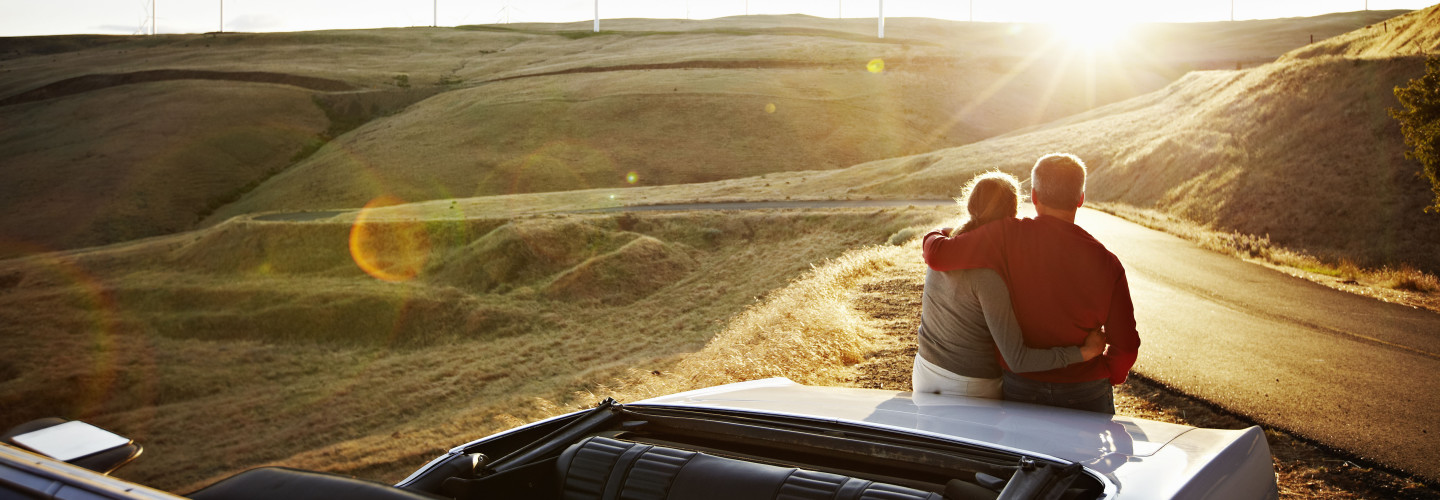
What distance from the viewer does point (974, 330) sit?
4762mm

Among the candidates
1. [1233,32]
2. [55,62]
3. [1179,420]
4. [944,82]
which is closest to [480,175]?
[944,82]

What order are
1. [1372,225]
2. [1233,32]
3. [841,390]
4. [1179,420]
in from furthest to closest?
[1233,32], [1372,225], [1179,420], [841,390]

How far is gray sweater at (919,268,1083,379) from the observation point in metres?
4.44

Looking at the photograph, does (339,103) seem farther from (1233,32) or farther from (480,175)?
(1233,32)

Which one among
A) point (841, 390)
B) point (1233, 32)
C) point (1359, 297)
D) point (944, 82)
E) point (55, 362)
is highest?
point (1233, 32)

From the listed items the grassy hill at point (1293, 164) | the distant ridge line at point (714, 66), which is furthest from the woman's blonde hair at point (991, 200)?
the distant ridge line at point (714, 66)

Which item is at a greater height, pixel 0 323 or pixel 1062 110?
pixel 1062 110

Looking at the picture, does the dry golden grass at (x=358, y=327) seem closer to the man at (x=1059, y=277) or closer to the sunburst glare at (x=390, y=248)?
the sunburst glare at (x=390, y=248)

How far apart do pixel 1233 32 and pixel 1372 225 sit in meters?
158

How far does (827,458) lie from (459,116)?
255 feet

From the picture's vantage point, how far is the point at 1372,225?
69.9 feet

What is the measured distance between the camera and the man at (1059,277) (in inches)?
172

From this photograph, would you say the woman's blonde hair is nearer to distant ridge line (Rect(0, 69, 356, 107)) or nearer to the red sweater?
the red sweater

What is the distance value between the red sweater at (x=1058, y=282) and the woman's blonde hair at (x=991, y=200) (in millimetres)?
89
